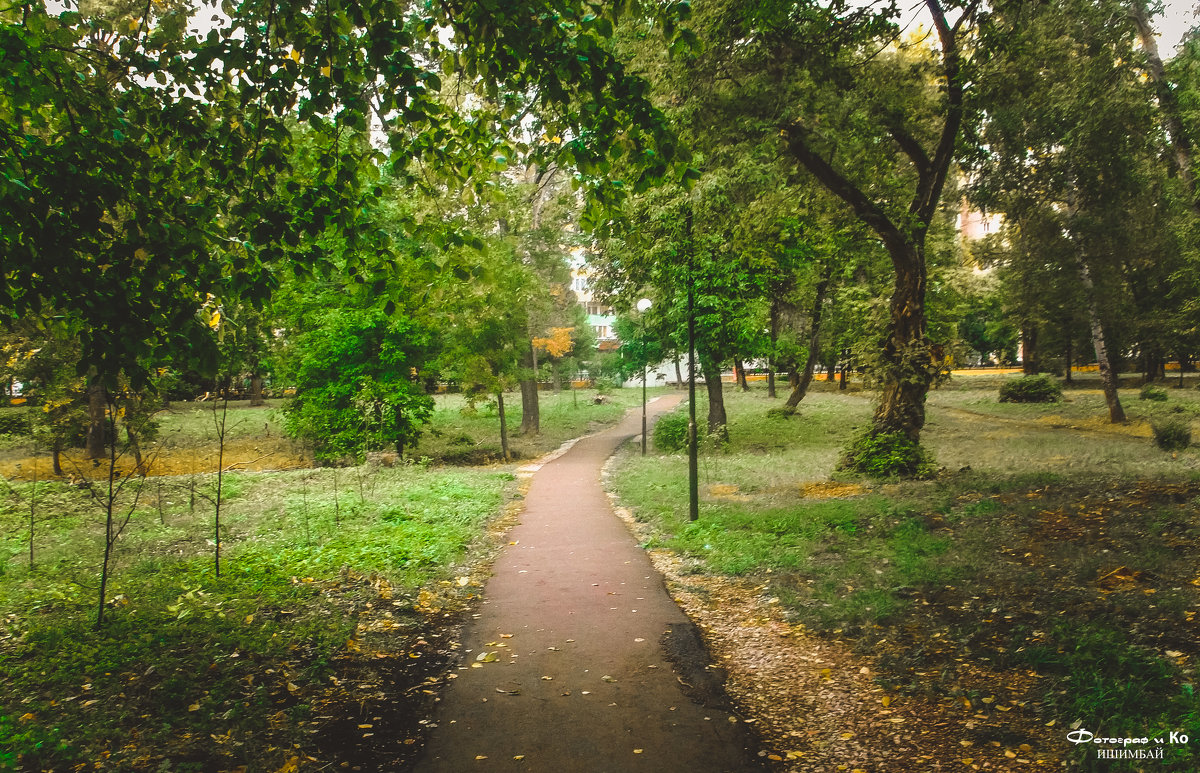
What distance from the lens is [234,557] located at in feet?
26.9

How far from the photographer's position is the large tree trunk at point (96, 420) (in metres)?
17.2

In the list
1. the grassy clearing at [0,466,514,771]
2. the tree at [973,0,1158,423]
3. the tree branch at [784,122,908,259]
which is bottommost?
the grassy clearing at [0,466,514,771]

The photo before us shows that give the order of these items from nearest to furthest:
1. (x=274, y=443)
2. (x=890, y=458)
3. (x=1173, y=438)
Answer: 1. (x=890, y=458)
2. (x=1173, y=438)
3. (x=274, y=443)

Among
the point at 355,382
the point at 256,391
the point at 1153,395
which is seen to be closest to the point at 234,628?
the point at 355,382

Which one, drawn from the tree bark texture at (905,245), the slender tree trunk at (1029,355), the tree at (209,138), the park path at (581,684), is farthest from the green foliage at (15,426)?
the slender tree trunk at (1029,355)

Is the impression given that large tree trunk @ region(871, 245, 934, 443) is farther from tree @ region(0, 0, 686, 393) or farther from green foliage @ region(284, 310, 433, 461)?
green foliage @ region(284, 310, 433, 461)

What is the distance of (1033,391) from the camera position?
30641 millimetres

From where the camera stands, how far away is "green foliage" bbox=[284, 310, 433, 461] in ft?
58.0

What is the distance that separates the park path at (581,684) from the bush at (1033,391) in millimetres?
29377

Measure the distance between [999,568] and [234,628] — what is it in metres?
7.33

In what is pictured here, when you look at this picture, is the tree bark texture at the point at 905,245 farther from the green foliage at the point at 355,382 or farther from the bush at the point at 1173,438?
the green foliage at the point at 355,382

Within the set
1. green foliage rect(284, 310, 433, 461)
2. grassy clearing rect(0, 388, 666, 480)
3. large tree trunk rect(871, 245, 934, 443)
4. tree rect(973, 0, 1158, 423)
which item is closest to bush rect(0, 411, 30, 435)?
grassy clearing rect(0, 388, 666, 480)

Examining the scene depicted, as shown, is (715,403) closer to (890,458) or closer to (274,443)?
(890,458)

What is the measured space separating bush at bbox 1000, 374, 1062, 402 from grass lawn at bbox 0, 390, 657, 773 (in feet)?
93.9
